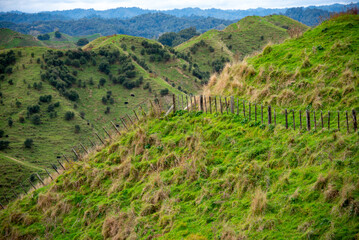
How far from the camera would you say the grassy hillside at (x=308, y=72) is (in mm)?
10612

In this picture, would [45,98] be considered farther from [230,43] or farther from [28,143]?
[230,43]

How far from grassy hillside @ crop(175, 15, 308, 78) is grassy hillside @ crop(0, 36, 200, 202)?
1128 cm

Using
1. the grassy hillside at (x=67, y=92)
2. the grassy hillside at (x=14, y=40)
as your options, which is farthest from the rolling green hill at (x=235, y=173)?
the grassy hillside at (x=14, y=40)

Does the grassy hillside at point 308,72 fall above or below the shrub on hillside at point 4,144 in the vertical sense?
above

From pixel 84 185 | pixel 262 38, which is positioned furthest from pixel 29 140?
pixel 262 38

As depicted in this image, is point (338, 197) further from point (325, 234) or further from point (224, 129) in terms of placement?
point (224, 129)

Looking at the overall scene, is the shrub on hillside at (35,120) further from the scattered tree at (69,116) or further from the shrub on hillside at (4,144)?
the shrub on hillside at (4,144)

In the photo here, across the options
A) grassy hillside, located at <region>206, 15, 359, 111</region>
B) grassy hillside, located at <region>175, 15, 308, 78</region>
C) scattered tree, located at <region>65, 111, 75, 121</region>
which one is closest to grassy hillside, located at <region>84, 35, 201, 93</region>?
grassy hillside, located at <region>175, 15, 308, 78</region>

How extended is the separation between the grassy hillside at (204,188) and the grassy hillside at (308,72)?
2343mm

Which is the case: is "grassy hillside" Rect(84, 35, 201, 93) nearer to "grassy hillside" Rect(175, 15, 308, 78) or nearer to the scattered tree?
"grassy hillside" Rect(175, 15, 308, 78)

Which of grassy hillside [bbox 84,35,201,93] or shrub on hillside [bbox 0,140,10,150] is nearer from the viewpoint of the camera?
shrub on hillside [bbox 0,140,10,150]

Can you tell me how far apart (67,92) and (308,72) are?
50.7 m

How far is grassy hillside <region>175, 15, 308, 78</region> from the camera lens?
269ft

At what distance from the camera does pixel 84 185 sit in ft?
40.4
